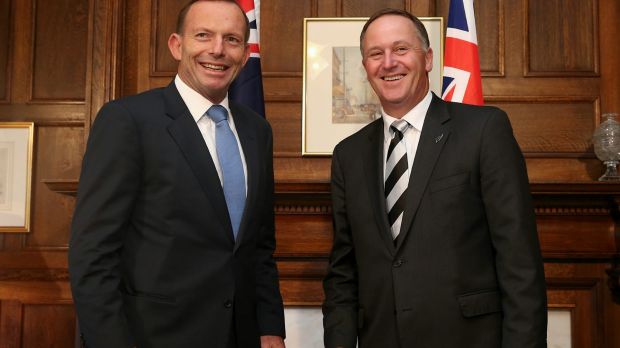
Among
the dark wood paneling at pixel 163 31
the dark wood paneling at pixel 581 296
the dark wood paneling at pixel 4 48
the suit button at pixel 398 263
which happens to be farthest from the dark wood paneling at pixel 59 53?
the dark wood paneling at pixel 581 296

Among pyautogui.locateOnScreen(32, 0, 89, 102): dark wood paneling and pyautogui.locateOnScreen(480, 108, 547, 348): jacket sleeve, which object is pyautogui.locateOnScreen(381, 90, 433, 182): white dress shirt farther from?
pyautogui.locateOnScreen(32, 0, 89, 102): dark wood paneling

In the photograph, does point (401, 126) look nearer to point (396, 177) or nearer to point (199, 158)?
point (396, 177)

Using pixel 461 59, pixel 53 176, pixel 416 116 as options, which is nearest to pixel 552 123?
pixel 461 59

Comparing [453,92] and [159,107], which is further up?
[453,92]

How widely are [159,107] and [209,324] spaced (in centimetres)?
62

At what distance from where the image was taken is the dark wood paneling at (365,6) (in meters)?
3.66

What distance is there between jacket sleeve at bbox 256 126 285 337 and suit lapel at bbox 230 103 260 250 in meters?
0.05

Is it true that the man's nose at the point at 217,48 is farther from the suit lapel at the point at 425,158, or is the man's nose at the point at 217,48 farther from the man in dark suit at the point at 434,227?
the suit lapel at the point at 425,158

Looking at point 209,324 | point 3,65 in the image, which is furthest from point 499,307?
point 3,65

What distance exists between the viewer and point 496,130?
1.89 metres

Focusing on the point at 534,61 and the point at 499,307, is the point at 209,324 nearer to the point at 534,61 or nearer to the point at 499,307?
the point at 499,307

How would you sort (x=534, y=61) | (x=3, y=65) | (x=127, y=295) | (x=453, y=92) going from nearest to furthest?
1. (x=127, y=295)
2. (x=453, y=92)
3. (x=534, y=61)
4. (x=3, y=65)

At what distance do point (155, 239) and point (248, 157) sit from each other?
38 centimetres

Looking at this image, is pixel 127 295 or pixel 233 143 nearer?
pixel 127 295
